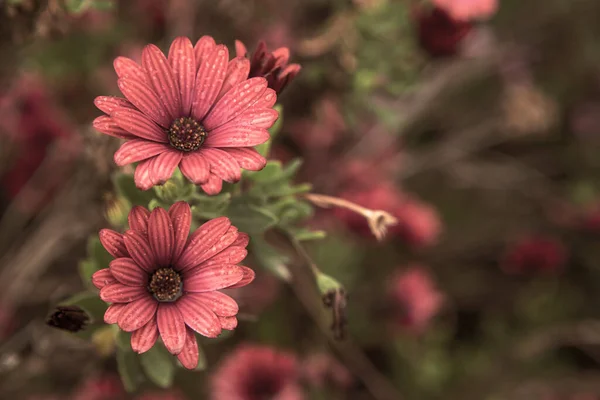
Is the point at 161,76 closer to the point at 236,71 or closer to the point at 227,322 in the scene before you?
the point at 236,71

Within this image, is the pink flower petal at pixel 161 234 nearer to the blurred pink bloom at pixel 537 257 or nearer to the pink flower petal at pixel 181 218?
the pink flower petal at pixel 181 218

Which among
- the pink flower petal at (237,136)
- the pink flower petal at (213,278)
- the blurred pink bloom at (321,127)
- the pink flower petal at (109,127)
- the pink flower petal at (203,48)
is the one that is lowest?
the pink flower petal at (213,278)

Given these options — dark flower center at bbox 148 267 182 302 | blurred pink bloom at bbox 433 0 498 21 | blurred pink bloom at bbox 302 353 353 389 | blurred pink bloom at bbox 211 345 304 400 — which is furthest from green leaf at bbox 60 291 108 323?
blurred pink bloom at bbox 433 0 498 21

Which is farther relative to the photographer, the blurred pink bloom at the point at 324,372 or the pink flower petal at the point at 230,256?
the blurred pink bloom at the point at 324,372

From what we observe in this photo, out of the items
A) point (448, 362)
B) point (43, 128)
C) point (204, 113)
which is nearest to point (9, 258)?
point (43, 128)

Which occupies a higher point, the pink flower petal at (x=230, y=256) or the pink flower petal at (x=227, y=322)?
the pink flower petal at (x=230, y=256)

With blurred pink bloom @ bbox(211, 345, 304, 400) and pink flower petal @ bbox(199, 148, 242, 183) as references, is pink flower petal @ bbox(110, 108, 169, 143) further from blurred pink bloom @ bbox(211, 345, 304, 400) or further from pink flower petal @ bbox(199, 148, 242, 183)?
blurred pink bloom @ bbox(211, 345, 304, 400)

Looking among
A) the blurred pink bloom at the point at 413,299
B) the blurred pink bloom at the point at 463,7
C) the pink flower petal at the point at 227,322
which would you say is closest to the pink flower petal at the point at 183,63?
the pink flower petal at the point at 227,322

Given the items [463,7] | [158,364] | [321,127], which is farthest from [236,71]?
[321,127]
